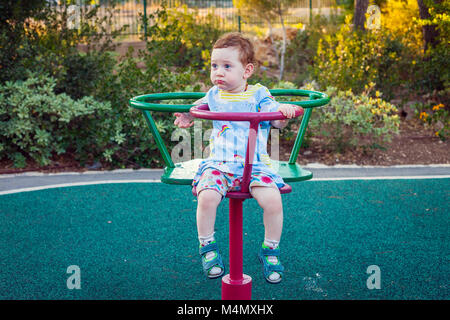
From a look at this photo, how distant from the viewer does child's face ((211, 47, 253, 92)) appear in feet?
9.35

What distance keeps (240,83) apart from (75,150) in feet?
13.8

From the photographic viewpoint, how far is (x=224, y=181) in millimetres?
2818

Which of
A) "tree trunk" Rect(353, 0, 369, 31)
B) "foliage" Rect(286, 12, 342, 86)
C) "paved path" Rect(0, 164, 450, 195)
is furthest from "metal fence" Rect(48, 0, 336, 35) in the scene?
"paved path" Rect(0, 164, 450, 195)

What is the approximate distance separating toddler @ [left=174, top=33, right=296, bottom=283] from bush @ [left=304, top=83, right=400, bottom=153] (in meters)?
3.85

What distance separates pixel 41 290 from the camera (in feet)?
11.3

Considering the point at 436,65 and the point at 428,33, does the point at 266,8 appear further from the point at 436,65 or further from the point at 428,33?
the point at 436,65

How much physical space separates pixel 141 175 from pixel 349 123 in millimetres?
2453

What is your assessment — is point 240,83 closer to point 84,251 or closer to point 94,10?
point 84,251

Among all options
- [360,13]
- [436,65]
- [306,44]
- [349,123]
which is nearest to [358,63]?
[436,65]

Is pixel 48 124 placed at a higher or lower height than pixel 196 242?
higher

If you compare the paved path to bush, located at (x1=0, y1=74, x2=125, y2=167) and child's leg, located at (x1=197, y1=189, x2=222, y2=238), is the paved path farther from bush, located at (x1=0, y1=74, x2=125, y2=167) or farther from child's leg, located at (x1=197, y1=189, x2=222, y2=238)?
child's leg, located at (x1=197, y1=189, x2=222, y2=238)

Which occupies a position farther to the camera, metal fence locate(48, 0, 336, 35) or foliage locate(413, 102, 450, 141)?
metal fence locate(48, 0, 336, 35)


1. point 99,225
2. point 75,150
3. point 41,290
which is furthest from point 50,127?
point 41,290

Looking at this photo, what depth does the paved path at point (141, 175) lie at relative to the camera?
5.89 meters
